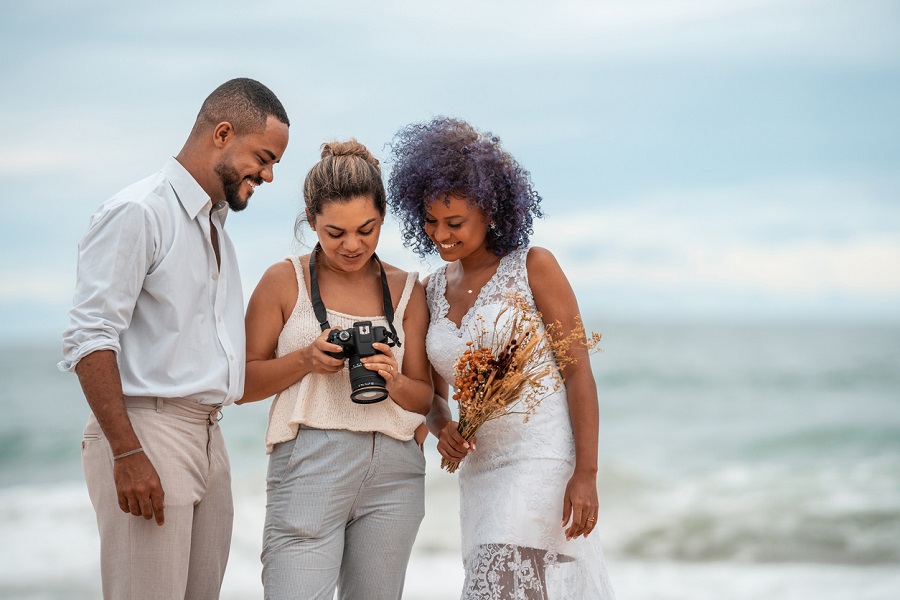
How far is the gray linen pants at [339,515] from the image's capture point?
309 cm

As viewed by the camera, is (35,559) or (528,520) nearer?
(528,520)

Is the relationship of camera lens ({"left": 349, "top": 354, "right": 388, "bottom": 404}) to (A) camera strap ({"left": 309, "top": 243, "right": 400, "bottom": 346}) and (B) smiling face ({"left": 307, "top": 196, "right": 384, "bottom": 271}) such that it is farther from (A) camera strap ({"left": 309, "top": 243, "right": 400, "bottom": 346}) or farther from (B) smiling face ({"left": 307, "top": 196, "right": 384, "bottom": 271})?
(B) smiling face ({"left": 307, "top": 196, "right": 384, "bottom": 271})

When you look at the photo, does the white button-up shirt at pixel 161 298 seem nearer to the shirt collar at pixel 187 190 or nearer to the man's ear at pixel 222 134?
the shirt collar at pixel 187 190

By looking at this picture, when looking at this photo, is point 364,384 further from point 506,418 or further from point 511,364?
point 506,418

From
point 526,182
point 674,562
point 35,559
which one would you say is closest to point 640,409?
point 674,562

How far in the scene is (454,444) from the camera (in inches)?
129

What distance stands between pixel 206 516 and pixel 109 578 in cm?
35

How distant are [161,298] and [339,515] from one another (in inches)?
36.3

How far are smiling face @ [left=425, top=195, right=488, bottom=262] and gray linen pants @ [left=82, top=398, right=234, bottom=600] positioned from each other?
1.04 meters

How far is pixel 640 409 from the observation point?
53.8 feet

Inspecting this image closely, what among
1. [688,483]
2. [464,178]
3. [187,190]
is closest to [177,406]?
[187,190]

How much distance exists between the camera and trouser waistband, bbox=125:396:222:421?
286 centimetres

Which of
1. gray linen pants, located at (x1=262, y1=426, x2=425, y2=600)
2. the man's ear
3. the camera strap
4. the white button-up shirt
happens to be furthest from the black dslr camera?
the man's ear

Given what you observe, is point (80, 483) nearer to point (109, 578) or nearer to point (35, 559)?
point (35, 559)
